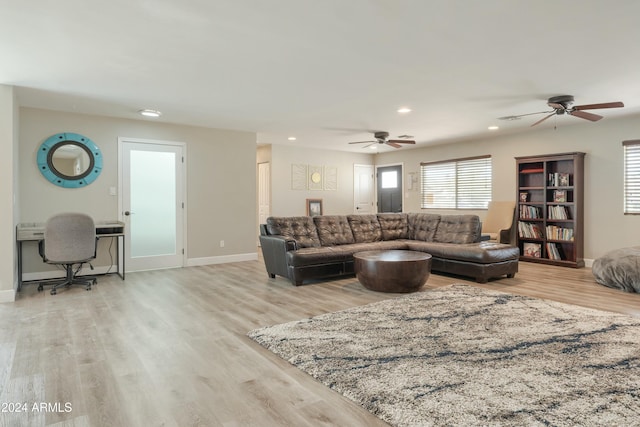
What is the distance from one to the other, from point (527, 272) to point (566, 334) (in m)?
3.10

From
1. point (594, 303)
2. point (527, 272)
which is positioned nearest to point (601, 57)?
point (594, 303)

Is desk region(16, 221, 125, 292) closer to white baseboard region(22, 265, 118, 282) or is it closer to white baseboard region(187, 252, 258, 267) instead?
white baseboard region(22, 265, 118, 282)

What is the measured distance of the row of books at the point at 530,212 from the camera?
6.79 m

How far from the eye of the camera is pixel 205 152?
660cm

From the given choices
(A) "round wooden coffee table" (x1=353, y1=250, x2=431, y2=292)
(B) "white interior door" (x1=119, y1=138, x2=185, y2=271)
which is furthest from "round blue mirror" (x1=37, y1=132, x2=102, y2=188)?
(A) "round wooden coffee table" (x1=353, y1=250, x2=431, y2=292)

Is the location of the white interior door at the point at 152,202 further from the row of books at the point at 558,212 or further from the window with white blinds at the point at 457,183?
the row of books at the point at 558,212

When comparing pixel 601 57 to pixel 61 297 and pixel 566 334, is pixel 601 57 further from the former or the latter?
pixel 61 297

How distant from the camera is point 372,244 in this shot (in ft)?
19.4

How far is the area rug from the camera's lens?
1.91 metres

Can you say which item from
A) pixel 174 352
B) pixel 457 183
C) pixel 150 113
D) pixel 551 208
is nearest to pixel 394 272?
pixel 174 352

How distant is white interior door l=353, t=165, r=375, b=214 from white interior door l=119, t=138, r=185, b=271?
473 cm

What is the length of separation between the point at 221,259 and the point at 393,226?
10.1 ft

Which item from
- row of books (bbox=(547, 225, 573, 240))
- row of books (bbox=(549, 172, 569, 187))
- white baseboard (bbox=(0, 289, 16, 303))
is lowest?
white baseboard (bbox=(0, 289, 16, 303))

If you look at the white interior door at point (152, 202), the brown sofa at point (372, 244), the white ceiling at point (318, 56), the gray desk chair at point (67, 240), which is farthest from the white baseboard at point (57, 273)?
the brown sofa at point (372, 244)
